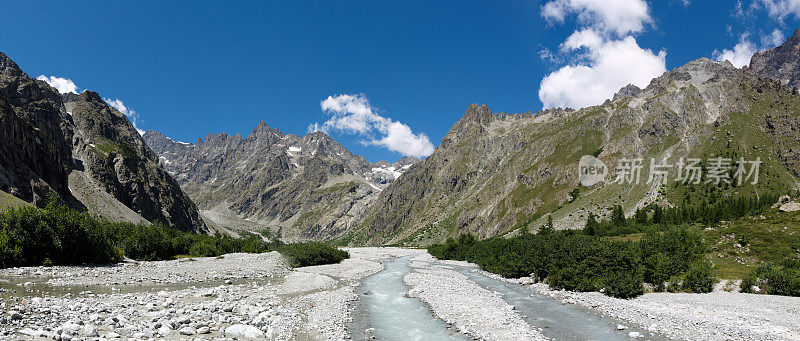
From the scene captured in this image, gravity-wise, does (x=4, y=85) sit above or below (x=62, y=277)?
above

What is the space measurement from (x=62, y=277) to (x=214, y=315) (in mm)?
21137

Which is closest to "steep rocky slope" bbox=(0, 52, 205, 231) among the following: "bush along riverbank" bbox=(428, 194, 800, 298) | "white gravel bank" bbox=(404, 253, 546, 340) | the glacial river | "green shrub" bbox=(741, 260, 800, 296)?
the glacial river

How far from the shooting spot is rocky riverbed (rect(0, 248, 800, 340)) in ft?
55.5

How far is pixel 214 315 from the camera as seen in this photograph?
69.4ft

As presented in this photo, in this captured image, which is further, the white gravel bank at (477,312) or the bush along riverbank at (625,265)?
the bush along riverbank at (625,265)

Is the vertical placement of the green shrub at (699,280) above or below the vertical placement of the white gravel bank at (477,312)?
above

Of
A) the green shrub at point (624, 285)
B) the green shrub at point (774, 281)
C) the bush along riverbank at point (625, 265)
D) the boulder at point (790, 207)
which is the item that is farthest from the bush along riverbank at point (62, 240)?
the boulder at point (790, 207)

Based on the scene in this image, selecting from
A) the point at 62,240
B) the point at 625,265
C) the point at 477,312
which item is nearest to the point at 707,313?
the point at 625,265

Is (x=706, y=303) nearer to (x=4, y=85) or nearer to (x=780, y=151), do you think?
(x=780, y=151)

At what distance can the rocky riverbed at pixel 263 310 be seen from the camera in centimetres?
1691

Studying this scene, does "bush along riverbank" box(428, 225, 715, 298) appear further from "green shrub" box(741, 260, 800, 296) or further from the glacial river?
the glacial river

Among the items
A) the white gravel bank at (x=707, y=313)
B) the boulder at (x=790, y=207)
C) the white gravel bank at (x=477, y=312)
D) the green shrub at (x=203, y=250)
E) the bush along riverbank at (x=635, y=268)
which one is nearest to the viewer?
the white gravel bank at (x=707, y=313)

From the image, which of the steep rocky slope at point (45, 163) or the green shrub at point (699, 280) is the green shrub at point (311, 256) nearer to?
the green shrub at point (699, 280)

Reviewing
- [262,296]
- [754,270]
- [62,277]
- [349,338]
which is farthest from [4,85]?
[754,270]
